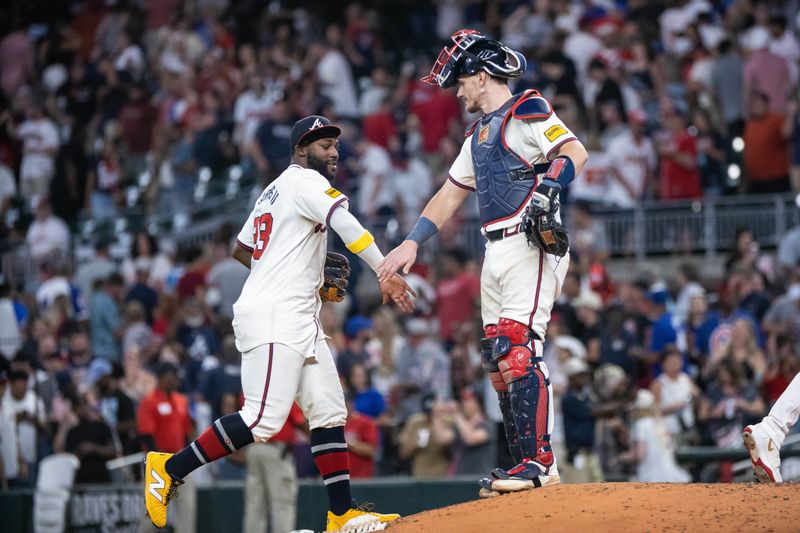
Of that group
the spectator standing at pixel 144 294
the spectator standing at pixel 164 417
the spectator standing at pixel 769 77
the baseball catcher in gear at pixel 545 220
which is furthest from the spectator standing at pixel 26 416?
the spectator standing at pixel 769 77

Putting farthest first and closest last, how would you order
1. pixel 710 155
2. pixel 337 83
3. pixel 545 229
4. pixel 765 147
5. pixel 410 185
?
pixel 337 83
pixel 410 185
pixel 710 155
pixel 765 147
pixel 545 229

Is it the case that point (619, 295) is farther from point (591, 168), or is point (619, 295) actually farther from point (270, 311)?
point (270, 311)

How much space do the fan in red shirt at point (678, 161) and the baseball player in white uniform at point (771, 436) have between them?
9121 mm

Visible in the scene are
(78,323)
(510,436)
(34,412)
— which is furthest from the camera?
(78,323)

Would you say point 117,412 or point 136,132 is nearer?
point 117,412

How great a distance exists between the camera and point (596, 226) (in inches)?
668

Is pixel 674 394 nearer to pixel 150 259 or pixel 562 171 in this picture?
pixel 562 171

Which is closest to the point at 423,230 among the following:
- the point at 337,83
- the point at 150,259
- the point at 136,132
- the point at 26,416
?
the point at 26,416

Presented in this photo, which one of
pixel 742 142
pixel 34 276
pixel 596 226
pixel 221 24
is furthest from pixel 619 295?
→ pixel 221 24

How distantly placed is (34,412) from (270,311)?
7.16 m

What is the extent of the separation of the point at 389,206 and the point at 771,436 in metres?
10.8

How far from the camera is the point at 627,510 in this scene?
7383 mm

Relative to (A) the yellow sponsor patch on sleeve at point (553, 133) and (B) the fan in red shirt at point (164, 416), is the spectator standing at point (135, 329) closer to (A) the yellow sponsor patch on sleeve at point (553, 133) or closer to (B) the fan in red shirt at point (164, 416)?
(B) the fan in red shirt at point (164, 416)

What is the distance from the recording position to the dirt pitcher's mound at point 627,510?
282 inches
